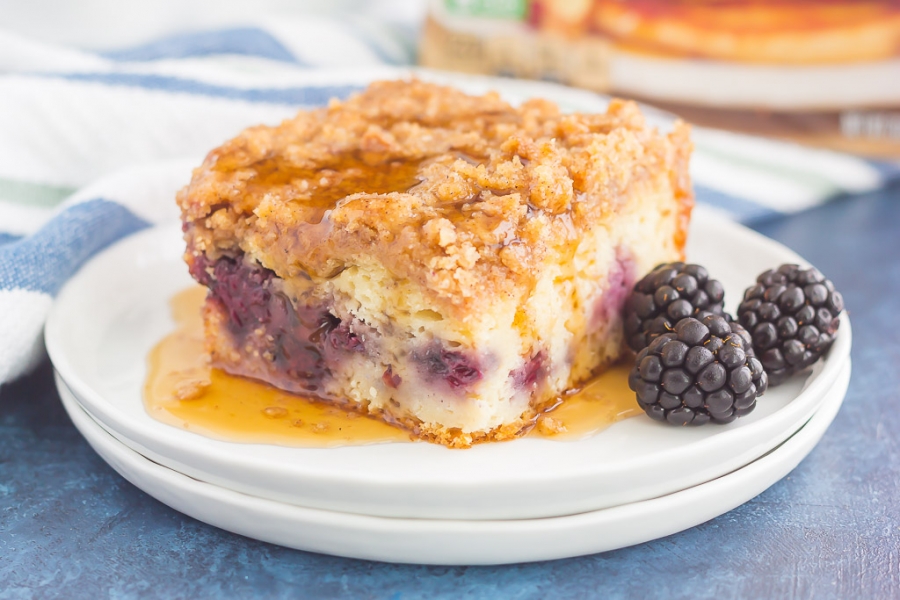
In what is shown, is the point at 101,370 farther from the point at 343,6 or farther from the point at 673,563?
A: the point at 343,6

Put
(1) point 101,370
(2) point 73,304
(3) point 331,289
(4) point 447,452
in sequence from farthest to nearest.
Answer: (2) point 73,304 → (1) point 101,370 → (3) point 331,289 → (4) point 447,452

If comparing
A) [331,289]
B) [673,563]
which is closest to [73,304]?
[331,289]

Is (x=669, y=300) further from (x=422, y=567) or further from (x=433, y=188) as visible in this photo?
(x=422, y=567)

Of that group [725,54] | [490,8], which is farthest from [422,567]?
[490,8]

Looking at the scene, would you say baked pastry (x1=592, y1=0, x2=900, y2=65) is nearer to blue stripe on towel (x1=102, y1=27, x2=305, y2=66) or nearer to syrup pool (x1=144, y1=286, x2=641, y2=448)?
blue stripe on towel (x1=102, y1=27, x2=305, y2=66)

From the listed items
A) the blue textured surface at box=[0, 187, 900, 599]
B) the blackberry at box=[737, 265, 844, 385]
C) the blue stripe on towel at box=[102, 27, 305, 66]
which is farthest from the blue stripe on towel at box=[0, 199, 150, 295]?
the blackberry at box=[737, 265, 844, 385]

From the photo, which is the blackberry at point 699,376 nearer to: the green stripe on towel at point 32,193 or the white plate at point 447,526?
the white plate at point 447,526

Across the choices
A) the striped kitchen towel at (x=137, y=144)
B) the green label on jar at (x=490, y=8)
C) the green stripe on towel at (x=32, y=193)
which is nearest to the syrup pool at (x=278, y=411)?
the striped kitchen towel at (x=137, y=144)
